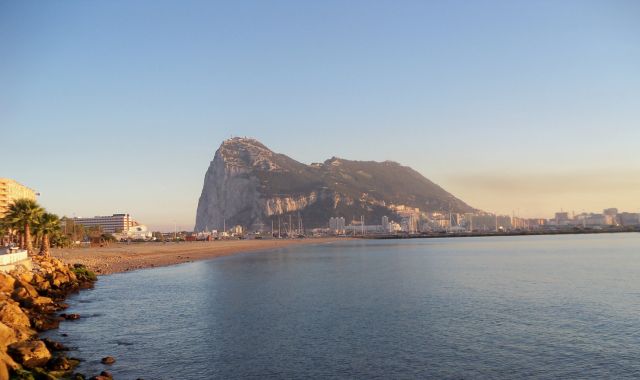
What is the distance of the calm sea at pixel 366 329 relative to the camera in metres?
25.7

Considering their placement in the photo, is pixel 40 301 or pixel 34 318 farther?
pixel 40 301

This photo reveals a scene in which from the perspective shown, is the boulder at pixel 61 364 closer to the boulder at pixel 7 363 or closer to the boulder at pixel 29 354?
the boulder at pixel 29 354

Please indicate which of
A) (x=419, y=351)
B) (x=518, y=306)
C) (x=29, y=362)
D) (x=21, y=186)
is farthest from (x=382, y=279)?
(x=21, y=186)

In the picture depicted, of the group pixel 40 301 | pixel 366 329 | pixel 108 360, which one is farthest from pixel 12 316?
pixel 366 329

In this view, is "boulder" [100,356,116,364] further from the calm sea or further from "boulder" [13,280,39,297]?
"boulder" [13,280,39,297]

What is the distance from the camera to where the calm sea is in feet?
84.3

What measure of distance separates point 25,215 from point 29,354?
53.0 meters

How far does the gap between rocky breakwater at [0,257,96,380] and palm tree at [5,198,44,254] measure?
383 inches

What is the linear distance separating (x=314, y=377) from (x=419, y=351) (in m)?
7.59

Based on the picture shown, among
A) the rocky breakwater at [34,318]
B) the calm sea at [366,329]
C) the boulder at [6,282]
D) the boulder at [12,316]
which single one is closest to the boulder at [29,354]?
the rocky breakwater at [34,318]

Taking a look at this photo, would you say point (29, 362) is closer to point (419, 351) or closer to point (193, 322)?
point (193, 322)

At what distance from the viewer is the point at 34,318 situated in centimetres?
3488

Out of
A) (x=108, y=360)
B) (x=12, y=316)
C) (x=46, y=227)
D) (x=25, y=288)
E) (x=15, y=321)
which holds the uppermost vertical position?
(x=46, y=227)

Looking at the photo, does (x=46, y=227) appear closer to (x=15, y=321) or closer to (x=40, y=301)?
(x=40, y=301)
